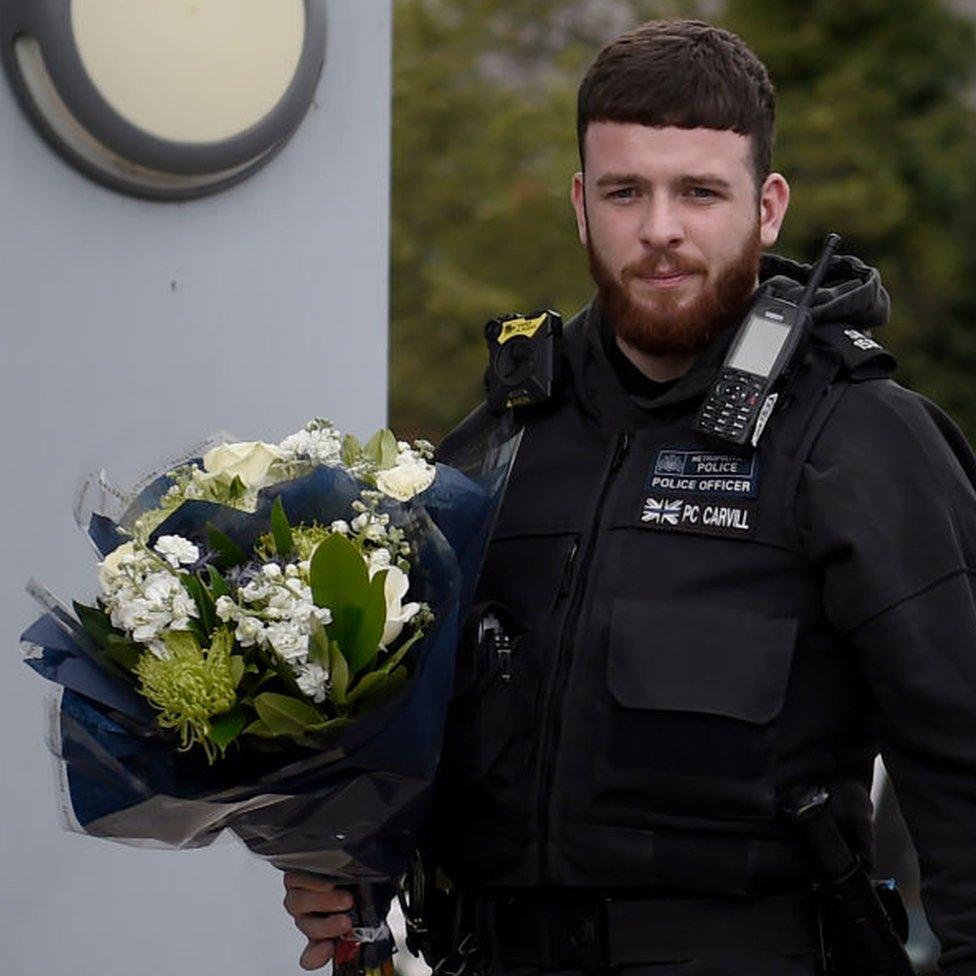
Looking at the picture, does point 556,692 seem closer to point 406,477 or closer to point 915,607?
point 406,477

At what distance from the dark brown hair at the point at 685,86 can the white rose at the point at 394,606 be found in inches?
29.5

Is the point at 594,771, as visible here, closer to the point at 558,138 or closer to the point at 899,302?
the point at 558,138

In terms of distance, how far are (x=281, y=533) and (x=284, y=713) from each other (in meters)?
0.23

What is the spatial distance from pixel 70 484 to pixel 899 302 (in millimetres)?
22392

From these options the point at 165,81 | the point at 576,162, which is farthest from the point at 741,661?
the point at 576,162

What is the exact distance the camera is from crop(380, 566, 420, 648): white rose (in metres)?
2.73

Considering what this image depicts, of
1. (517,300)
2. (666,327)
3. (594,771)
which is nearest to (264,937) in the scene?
(594,771)

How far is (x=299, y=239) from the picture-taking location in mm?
3973

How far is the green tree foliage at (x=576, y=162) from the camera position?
21844 mm

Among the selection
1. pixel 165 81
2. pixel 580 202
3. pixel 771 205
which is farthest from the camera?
pixel 165 81

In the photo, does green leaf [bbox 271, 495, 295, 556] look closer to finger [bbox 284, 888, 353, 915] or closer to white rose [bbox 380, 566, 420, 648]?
white rose [bbox 380, 566, 420, 648]

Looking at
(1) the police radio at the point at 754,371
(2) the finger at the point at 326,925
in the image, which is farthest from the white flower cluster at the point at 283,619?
(1) the police radio at the point at 754,371

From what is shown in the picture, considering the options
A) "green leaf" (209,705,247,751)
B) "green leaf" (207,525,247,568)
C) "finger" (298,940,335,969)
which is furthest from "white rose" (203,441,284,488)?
"finger" (298,940,335,969)

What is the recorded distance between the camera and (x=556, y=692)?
2.98 m
